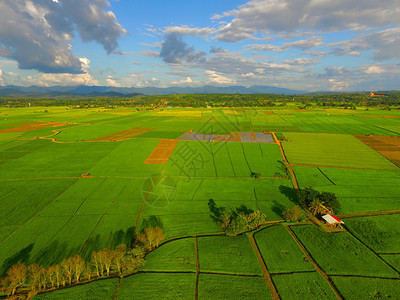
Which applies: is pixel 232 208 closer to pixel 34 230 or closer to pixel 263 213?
pixel 263 213

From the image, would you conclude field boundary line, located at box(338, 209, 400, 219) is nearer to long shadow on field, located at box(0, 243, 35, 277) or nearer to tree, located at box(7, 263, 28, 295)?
tree, located at box(7, 263, 28, 295)

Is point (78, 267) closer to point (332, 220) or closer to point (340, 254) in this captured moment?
point (340, 254)

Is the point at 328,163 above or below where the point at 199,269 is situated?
above

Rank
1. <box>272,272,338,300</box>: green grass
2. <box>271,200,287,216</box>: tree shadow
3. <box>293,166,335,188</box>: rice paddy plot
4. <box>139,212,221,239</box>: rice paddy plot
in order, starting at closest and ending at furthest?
1. <box>272,272,338,300</box>: green grass
2. <box>139,212,221,239</box>: rice paddy plot
3. <box>271,200,287,216</box>: tree shadow
4. <box>293,166,335,188</box>: rice paddy plot

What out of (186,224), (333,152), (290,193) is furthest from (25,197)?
(333,152)

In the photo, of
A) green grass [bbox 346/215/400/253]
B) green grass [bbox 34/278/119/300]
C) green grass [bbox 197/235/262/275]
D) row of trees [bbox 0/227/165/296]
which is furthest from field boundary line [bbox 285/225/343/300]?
green grass [bbox 34/278/119/300]

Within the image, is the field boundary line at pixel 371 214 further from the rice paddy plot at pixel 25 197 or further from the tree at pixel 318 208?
the rice paddy plot at pixel 25 197

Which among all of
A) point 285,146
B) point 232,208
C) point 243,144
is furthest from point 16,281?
point 285,146
